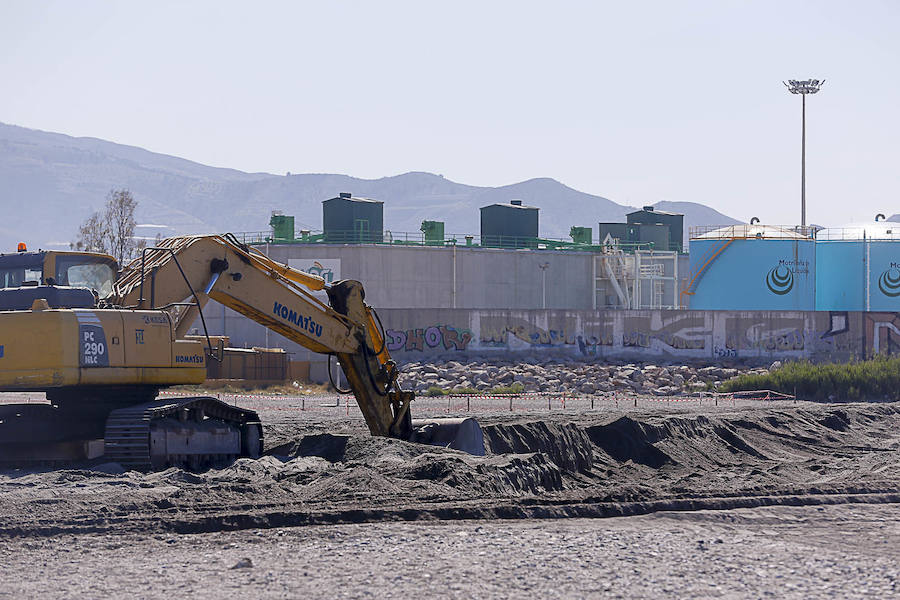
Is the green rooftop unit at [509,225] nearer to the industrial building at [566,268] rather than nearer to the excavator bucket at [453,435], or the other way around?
the industrial building at [566,268]

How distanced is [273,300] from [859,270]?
4172cm

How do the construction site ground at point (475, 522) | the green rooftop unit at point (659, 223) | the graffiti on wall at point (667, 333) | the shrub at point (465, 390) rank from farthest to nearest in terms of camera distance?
the green rooftop unit at point (659, 223) < the graffiti on wall at point (667, 333) < the shrub at point (465, 390) < the construction site ground at point (475, 522)

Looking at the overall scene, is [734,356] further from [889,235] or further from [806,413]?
[806,413]

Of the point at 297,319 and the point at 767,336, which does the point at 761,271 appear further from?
the point at 297,319

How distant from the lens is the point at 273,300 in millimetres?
16953

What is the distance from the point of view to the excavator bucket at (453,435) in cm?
1825

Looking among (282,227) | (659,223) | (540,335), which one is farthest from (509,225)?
(540,335)

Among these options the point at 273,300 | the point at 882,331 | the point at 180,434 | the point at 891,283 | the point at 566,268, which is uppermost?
the point at 566,268

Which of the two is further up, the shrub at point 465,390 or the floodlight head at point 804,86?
the floodlight head at point 804,86

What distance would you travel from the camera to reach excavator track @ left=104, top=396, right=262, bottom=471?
15.8 m

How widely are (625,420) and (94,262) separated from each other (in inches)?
366

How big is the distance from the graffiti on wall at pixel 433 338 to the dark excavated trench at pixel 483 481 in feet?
82.7

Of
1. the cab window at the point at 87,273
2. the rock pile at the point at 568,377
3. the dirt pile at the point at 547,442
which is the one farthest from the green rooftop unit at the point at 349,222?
the cab window at the point at 87,273

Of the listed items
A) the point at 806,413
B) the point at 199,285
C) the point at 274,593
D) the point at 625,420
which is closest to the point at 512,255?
the point at 806,413
